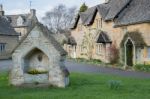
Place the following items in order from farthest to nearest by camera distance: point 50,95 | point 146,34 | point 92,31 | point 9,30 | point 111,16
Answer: point 9,30, point 92,31, point 111,16, point 146,34, point 50,95

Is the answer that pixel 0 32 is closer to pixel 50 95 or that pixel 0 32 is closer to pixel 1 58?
pixel 1 58

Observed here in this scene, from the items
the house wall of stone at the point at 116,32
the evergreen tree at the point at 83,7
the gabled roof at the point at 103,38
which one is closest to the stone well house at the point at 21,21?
the evergreen tree at the point at 83,7

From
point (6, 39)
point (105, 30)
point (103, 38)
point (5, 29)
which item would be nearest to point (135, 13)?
point (103, 38)

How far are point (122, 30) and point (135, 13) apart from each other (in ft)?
9.92

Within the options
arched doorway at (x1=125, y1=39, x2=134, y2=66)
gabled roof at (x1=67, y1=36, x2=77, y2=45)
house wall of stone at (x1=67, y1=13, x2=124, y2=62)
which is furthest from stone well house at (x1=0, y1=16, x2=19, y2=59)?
arched doorway at (x1=125, y1=39, x2=134, y2=66)

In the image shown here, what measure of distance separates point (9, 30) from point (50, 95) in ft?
173

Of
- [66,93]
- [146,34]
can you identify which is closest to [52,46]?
[66,93]

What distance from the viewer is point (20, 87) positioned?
20.9 meters

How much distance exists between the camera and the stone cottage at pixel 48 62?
2095 centimetres

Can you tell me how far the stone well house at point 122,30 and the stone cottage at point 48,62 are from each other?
2028cm

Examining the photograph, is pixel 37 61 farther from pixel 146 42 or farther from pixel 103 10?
pixel 103 10

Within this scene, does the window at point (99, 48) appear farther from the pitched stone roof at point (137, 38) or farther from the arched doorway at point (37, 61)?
the arched doorway at point (37, 61)

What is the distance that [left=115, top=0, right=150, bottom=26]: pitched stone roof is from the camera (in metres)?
40.7

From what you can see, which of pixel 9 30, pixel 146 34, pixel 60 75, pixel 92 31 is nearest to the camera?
pixel 60 75
